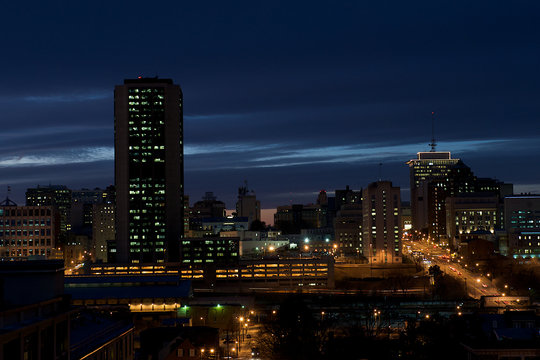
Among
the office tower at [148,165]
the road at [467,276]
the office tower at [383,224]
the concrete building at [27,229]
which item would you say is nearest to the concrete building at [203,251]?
the office tower at [148,165]

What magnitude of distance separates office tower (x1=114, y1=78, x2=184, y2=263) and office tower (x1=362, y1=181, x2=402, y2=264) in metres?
39.5

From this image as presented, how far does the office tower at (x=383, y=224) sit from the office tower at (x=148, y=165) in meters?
39.5

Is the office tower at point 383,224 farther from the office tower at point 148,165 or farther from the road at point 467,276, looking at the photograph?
the office tower at point 148,165

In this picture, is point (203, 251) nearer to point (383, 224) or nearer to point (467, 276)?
point (383, 224)

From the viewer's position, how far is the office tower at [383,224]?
171875mm

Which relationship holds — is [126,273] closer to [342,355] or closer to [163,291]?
[163,291]

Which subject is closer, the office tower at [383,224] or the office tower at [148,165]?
the office tower at [148,165]

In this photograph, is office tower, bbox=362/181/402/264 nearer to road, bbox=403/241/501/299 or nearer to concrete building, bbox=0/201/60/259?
road, bbox=403/241/501/299

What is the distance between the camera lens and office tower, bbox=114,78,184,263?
165 m

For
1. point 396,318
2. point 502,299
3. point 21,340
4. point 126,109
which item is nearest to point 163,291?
point 396,318

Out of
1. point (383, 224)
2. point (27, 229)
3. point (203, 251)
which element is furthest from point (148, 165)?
point (383, 224)

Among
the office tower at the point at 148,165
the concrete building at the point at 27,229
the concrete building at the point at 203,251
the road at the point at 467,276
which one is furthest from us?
the office tower at the point at 148,165

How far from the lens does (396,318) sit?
91.1 meters

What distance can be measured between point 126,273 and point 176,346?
91087mm
